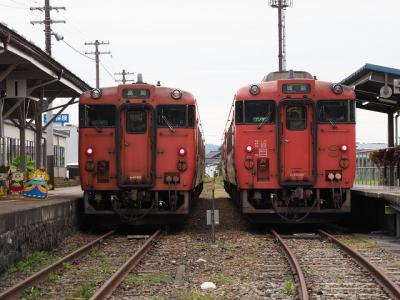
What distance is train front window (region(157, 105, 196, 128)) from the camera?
14.8 metres

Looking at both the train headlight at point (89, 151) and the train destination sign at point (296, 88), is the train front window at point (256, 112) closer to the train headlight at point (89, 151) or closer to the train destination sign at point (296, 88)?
the train destination sign at point (296, 88)

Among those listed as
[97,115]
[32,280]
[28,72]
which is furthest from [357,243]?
[28,72]

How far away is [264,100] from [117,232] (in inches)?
188

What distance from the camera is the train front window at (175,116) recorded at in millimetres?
14797

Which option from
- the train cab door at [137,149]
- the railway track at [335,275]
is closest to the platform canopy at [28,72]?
the train cab door at [137,149]

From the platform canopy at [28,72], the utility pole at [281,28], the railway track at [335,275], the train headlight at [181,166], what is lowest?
the railway track at [335,275]

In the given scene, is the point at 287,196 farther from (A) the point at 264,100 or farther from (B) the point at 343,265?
(B) the point at 343,265

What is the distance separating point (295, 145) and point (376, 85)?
4455mm

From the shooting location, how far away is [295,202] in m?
14.8

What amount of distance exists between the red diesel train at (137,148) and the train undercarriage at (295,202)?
4.76ft

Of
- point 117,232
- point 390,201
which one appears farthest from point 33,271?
point 390,201

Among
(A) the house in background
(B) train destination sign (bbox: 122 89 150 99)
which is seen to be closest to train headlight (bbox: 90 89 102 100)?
(B) train destination sign (bbox: 122 89 150 99)

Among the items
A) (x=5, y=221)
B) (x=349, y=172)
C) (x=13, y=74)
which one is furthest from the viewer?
(x=13, y=74)

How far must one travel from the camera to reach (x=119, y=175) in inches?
575
